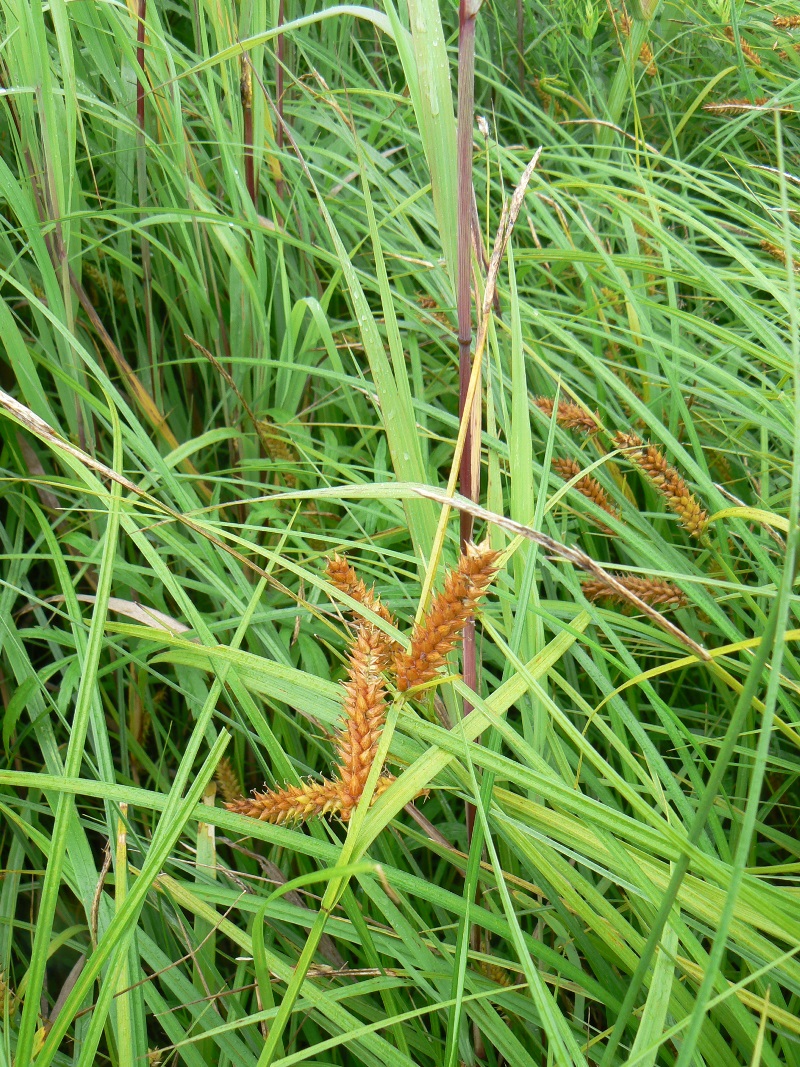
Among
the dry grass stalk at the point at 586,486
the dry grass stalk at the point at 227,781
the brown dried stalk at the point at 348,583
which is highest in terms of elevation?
the brown dried stalk at the point at 348,583

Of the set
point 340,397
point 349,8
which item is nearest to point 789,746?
point 340,397

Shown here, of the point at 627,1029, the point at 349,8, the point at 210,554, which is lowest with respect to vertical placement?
the point at 627,1029

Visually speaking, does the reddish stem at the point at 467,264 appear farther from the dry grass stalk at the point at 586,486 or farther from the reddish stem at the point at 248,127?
the reddish stem at the point at 248,127

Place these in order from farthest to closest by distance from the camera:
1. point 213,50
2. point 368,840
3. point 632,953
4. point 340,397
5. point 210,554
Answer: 1. point 213,50
2. point 340,397
3. point 210,554
4. point 632,953
5. point 368,840

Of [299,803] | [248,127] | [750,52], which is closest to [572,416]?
[299,803]

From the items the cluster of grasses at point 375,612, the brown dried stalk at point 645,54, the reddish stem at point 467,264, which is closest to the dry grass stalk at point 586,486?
the cluster of grasses at point 375,612

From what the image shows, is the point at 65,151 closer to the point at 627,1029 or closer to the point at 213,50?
the point at 213,50

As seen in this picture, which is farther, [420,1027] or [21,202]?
[21,202]

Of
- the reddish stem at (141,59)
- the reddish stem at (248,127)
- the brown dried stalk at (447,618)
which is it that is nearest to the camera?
the brown dried stalk at (447,618)
